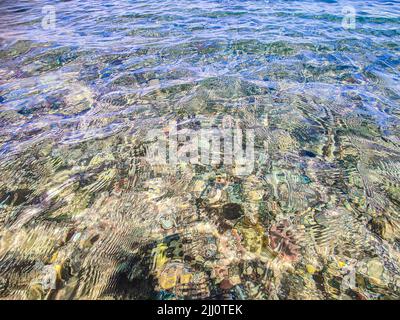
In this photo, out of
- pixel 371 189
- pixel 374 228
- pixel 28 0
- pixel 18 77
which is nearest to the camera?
pixel 374 228

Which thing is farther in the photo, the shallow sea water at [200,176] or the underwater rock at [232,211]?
the underwater rock at [232,211]

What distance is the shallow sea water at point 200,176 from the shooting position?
2408mm

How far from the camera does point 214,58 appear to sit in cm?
674

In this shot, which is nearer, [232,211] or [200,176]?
[232,211]

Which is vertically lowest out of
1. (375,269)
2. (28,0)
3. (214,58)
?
(375,269)

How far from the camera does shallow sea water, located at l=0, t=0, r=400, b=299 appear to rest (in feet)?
7.90

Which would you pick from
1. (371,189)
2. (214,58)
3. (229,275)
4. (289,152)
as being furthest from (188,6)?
(229,275)

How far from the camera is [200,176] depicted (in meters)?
3.47

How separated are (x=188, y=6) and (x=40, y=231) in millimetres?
11621

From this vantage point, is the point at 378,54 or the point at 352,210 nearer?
the point at 352,210

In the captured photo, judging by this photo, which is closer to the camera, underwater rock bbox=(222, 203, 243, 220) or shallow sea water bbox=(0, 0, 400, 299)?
shallow sea water bbox=(0, 0, 400, 299)

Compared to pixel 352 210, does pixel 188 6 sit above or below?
above

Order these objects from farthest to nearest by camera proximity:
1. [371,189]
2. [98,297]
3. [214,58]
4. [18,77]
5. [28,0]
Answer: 1. [28,0]
2. [214,58]
3. [18,77]
4. [371,189]
5. [98,297]

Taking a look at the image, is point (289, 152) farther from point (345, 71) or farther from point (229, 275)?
point (345, 71)
